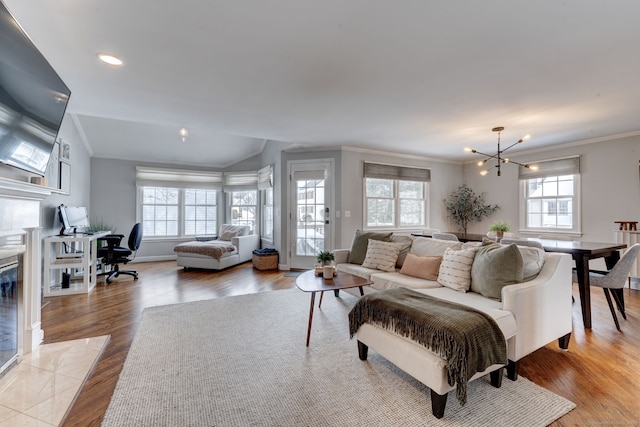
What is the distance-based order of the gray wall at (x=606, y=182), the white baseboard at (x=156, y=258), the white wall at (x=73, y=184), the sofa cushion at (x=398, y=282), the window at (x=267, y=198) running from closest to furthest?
1. the sofa cushion at (x=398, y=282)
2. the white wall at (x=73, y=184)
3. the gray wall at (x=606, y=182)
4. the window at (x=267, y=198)
5. the white baseboard at (x=156, y=258)

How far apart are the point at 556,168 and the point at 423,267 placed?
399cm

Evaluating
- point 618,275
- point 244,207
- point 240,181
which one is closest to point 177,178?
point 240,181

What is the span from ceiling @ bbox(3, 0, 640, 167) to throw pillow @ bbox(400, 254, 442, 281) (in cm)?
168

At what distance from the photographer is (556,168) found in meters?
5.06

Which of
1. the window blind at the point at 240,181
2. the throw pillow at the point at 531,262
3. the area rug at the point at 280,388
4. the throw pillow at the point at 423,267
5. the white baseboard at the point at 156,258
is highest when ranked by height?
the window blind at the point at 240,181

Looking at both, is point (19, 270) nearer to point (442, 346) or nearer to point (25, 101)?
point (25, 101)

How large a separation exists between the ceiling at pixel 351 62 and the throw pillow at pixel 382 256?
1609mm

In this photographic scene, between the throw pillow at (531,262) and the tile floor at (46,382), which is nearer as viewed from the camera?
the tile floor at (46,382)

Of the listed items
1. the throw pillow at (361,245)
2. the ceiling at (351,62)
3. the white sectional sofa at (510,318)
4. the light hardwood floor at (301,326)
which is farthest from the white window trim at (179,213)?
the white sectional sofa at (510,318)

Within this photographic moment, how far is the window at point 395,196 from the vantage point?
5.62 metres

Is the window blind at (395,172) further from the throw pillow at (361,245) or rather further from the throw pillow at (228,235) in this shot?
the throw pillow at (228,235)

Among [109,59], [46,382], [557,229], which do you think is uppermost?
[109,59]

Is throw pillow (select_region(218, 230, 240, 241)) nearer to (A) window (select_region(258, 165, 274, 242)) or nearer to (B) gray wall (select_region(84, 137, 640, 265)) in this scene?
(A) window (select_region(258, 165, 274, 242))

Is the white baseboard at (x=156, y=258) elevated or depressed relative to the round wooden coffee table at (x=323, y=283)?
depressed
